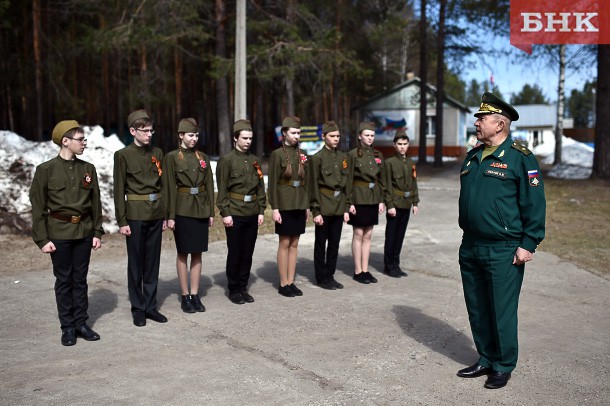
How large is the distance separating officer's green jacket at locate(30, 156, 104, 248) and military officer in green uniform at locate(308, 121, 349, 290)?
9.23 ft

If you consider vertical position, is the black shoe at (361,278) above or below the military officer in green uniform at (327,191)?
below

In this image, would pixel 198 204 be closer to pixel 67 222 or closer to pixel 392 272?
pixel 67 222

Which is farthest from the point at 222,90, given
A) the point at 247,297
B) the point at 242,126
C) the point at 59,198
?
the point at 59,198

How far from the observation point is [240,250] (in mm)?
7336

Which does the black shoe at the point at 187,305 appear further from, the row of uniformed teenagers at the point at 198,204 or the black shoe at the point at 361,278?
the black shoe at the point at 361,278

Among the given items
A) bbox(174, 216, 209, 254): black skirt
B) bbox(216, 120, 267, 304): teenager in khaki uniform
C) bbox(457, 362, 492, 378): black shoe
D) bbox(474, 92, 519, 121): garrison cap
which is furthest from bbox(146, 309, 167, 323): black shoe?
bbox(474, 92, 519, 121): garrison cap

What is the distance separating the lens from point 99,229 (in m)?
6.01

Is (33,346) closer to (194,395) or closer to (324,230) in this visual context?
(194,395)

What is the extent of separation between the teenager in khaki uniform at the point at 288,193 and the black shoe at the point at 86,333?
2.35 metres

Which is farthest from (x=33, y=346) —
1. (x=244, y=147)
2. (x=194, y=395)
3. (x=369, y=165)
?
(x=369, y=165)

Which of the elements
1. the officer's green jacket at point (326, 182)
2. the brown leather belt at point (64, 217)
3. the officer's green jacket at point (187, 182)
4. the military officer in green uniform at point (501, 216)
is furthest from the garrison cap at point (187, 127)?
the military officer in green uniform at point (501, 216)

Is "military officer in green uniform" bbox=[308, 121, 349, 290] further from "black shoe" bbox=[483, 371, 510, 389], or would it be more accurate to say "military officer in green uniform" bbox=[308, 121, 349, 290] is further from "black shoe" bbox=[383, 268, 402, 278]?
"black shoe" bbox=[483, 371, 510, 389]

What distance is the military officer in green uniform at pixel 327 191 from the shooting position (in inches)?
307

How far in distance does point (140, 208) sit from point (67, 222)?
2.44 feet
